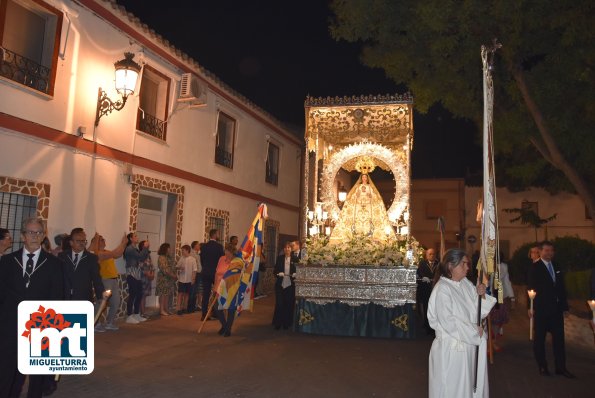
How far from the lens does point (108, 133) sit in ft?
34.3

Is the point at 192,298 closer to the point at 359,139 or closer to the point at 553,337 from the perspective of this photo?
the point at 359,139

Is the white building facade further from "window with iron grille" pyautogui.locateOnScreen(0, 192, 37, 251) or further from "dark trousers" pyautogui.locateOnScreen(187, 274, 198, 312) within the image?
"dark trousers" pyautogui.locateOnScreen(187, 274, 198, 312)

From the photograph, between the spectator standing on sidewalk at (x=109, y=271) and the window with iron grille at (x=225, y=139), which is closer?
the spectator standing on sidewalk at (x=109, y=271)

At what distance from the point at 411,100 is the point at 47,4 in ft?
24.7

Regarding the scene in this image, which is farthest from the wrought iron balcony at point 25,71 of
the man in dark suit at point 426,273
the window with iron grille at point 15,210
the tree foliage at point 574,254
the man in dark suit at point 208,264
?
the tree foliage at point 574,254

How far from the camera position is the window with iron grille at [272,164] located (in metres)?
19.2

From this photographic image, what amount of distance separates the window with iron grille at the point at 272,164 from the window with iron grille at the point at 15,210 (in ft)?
36.1

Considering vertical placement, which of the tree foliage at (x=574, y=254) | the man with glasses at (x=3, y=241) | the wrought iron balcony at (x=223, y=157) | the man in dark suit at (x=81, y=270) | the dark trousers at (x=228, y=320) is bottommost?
the dark trousers at (x=228, y=320)

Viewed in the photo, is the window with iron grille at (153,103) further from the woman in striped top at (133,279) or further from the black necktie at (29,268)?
the black necktie at (29,268)

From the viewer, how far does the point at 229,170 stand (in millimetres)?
15727

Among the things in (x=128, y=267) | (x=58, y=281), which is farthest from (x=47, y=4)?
(x=58, y=281)

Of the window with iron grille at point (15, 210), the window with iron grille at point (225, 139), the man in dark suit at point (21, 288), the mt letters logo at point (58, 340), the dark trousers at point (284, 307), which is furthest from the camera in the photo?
the window with iron grille at point (225, 139)

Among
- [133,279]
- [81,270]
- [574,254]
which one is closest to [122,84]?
[133,279]

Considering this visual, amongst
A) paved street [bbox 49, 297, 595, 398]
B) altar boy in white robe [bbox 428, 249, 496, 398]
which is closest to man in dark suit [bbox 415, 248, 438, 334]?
paved street [bbox 49, 297, 595, 398]
